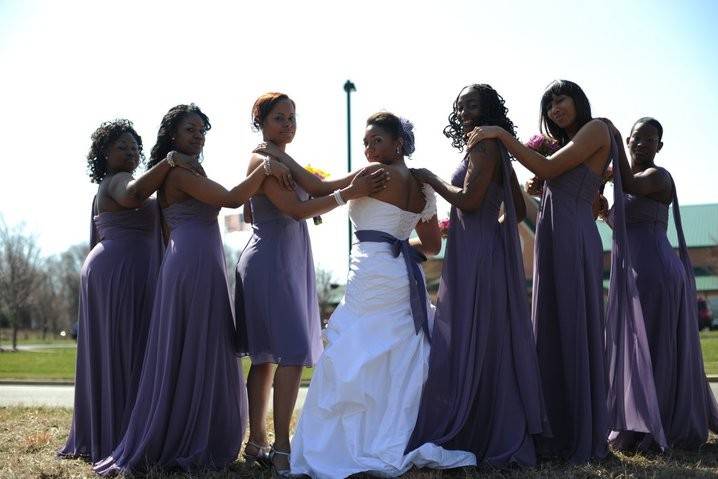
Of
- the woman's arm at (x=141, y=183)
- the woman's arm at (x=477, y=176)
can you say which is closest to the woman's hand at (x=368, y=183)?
the woman's arm at (x=477, y=176)

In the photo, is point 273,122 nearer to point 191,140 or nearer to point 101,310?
point 191,140

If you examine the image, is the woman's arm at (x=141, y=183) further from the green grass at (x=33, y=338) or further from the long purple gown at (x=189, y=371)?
the green grass at (x=33, y=338)

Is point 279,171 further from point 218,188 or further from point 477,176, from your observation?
point 477,176

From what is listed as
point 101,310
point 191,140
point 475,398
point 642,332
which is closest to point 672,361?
point 642,332

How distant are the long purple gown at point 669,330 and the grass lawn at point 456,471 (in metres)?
0.24

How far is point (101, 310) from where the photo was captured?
21.9ft

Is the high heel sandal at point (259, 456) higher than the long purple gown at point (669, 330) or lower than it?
lower

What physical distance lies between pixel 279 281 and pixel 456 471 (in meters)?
1.84

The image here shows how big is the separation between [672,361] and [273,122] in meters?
3.78

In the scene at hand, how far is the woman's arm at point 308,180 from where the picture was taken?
19.9 feet

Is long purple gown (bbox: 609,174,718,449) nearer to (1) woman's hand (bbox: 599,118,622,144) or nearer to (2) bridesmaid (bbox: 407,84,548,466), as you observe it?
(1) woman's hand (bbox: 599,118,622,144)

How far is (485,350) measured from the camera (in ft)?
18.5

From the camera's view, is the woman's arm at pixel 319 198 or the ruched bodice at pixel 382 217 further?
the ruched bodice at pixel 382 217

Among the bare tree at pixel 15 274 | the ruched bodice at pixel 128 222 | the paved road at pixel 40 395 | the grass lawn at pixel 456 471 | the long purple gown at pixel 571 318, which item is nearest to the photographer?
the grass lawn at pixel 456 471
